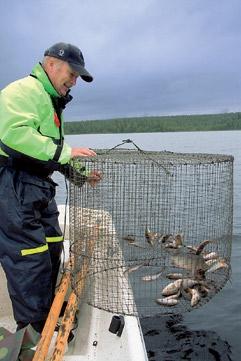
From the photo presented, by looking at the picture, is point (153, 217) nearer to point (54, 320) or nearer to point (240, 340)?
point (54, 320)

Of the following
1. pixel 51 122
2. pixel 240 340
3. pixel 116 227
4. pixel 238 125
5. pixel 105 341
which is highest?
pixel 238 125

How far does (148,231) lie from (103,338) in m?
2.00

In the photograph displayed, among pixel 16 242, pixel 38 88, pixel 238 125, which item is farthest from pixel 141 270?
pixel 238 125

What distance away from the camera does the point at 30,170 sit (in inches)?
145

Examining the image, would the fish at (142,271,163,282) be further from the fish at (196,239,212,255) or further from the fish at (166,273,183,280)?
the fish at (196,239,212,255)

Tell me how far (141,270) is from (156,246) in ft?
1.04

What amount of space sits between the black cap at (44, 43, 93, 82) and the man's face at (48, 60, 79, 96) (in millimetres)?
39

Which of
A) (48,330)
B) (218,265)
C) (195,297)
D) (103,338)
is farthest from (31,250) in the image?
(218,265)

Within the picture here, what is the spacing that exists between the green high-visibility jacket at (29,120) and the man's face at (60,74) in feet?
0.21

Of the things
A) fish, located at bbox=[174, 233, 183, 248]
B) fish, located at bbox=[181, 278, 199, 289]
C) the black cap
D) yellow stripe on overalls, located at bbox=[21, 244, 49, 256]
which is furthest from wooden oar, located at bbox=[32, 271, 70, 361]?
fish, located at bbox=[174, 233, 183, 248]

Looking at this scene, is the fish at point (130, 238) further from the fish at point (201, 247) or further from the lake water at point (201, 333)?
the lake water at point (201, 333)

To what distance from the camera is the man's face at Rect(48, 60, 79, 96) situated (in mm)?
3789

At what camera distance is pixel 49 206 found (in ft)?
13.2

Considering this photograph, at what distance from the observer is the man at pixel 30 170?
3461 mm
